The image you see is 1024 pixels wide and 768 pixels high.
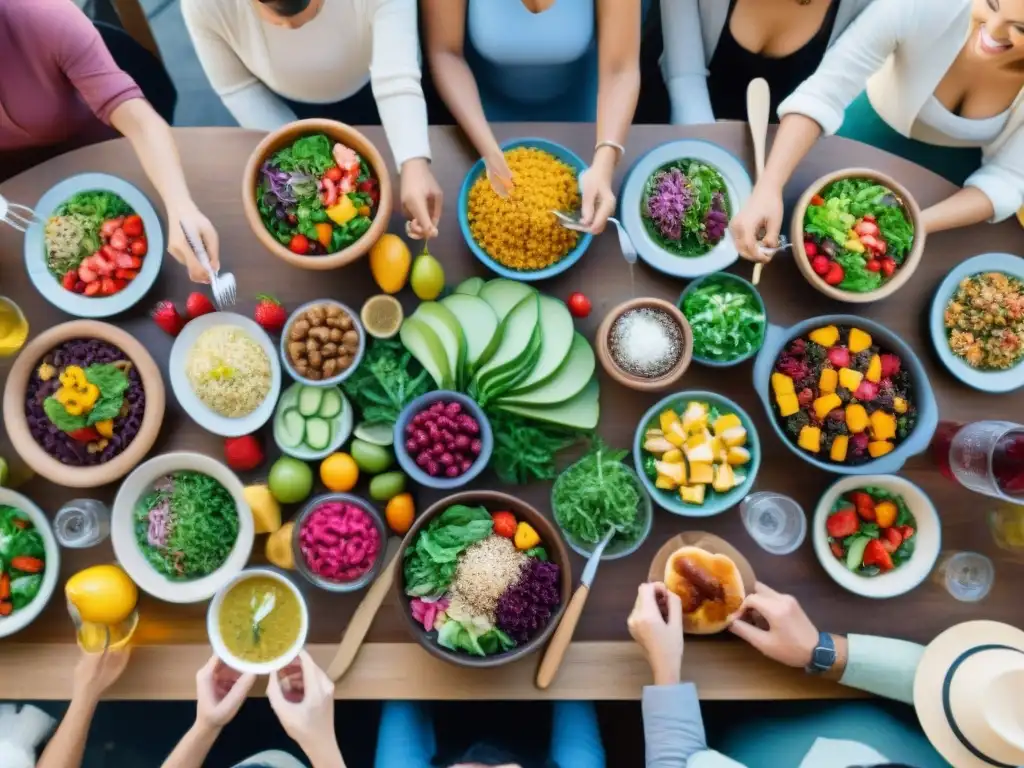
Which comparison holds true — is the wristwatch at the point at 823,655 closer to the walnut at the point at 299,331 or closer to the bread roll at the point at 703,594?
the bread roll at the point at 703,594

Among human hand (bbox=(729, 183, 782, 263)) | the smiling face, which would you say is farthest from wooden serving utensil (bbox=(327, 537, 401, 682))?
the smiling face

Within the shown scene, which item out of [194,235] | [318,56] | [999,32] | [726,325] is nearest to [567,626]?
[726,325]

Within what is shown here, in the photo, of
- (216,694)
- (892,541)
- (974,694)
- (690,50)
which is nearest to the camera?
(974,694)

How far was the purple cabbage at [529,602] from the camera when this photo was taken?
1.48 metres

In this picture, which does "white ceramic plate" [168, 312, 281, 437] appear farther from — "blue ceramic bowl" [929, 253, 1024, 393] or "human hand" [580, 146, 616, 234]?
"blue ceramic bowl" [929, 253, 1024, 393]

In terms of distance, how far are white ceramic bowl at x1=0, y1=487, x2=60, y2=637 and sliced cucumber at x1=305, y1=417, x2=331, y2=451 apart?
2.05 ft

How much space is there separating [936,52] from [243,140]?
1762 mm

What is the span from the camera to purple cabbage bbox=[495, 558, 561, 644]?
4.86 feet

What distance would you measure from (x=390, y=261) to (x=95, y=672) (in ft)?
3.72

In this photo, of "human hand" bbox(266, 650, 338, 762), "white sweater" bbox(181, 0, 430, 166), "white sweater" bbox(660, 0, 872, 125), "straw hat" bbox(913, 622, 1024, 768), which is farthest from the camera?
"white sweater" bbox(660, 0, 872, 125)

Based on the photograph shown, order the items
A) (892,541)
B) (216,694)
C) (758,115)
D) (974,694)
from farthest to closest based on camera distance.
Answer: (758,115)
(892,541)
(216,694)
(974,694)

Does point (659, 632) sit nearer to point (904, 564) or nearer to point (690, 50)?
point (904, 564)

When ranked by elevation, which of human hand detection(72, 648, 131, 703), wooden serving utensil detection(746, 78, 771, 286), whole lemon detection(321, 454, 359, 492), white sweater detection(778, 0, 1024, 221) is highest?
white sweater detection(778, 0, 1024, 221)

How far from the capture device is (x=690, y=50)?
204 cm
